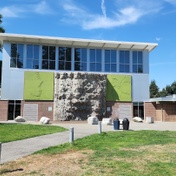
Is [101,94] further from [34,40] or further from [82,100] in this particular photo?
[34,40]

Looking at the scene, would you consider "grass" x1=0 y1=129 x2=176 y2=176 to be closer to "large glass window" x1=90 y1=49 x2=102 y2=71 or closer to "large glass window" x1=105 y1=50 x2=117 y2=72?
"large glass window" x1=90 y1=49 x2=102 y2=71

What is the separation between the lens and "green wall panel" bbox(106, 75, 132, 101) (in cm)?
4314

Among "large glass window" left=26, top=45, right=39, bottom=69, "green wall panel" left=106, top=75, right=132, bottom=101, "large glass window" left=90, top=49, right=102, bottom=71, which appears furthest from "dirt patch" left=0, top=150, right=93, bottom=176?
"large glass window" left=90, top=49, right=102, bottom=71

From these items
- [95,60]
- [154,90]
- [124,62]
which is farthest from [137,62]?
[154,90]

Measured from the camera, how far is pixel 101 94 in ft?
137

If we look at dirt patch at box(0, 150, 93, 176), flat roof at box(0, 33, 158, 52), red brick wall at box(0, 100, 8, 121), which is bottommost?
dirt patch at box(0, 150, 93, 176)

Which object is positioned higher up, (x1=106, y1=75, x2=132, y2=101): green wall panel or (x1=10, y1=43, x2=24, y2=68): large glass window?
(x1=10, y1=43, x2=24, y2=68): large glass window

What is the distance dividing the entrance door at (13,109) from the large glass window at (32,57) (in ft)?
19.1

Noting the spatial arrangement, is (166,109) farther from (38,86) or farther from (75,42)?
(38,86)

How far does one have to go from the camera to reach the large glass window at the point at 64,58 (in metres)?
42.8

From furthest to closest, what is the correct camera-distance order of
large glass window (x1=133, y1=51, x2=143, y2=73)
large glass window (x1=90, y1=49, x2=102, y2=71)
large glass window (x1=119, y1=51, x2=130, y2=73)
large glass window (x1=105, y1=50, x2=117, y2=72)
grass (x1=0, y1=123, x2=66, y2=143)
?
large glass window (x1=133, y1=51, x2=143, y2=73) < large glass window (x1=119, y1=51, x2=130, y2=73) < large glass window (x1=105, y1=50, x2=117, y2=72) < large glass window (x1=90, y1=49, x2=102, y2=71) < grass (x1=0, y1=123, x2=66, y2=143)

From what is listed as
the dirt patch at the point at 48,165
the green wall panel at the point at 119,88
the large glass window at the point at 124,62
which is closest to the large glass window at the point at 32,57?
the green wall panel at the point at 119,88

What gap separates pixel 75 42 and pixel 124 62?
28.5 feet

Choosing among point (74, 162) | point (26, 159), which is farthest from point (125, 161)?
point (26, 159)
